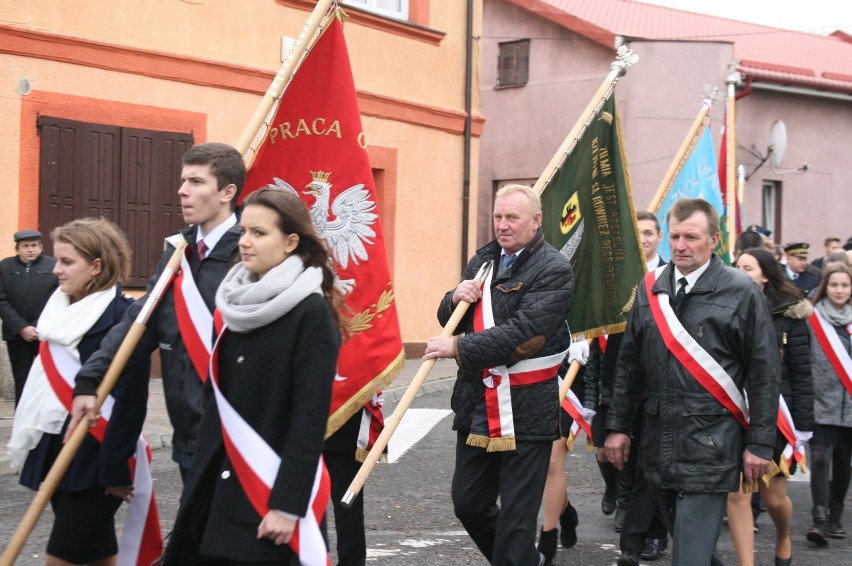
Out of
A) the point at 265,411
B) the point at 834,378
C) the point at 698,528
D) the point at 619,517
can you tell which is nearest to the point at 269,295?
the point at 265,411

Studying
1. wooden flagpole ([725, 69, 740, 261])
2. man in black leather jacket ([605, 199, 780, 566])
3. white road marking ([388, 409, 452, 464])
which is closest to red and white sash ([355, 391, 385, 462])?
man in black leather jacket ([605, 199, 780, 566])

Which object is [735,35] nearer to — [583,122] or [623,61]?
[623,61]

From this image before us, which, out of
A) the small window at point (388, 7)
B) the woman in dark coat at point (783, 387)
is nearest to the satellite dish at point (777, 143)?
the small window at point (388, 7)

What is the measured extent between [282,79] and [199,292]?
1434mm

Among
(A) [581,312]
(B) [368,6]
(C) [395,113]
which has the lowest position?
(A) [581,312]

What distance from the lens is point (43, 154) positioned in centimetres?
1230

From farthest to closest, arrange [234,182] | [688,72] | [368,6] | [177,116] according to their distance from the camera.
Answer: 1. [688,72]
2. [368,6]
3. [177,116]
4. [234,182]

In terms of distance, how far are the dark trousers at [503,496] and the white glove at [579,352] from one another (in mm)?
1958

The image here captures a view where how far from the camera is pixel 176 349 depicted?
4.38 m

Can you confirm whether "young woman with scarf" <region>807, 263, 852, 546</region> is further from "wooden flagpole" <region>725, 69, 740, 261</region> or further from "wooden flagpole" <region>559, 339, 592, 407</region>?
"wooden flagpole" <region>725, 69, 740, 261</region>

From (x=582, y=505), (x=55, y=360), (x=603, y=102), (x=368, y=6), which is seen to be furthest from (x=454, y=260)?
(x=55, y=360)

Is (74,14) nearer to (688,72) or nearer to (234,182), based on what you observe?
(234,182)

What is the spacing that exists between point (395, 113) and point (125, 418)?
40.7 feet

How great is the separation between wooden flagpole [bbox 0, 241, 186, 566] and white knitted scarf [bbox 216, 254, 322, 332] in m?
0.78
